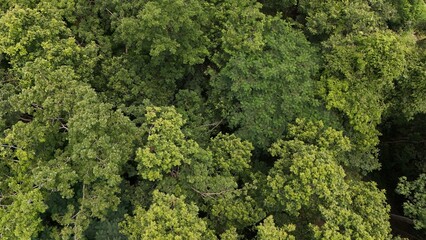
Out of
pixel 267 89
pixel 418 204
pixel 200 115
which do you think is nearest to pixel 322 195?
pixel 267 89

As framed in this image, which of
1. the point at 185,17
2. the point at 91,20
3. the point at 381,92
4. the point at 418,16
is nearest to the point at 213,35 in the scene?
the point at 185,17

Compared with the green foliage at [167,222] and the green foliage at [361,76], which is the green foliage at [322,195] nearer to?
the green foliage at [361,76]

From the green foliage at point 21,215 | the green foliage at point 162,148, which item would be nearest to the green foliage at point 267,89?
the green foliage at point 162,148

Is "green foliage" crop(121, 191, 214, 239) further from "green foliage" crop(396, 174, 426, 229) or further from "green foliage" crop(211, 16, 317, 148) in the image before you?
"green foliage" crop(396, 174, 426, 229)

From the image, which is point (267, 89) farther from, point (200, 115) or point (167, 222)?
point (167, 222)

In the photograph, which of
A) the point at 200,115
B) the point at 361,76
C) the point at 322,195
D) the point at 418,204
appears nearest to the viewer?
the point at 322,195
